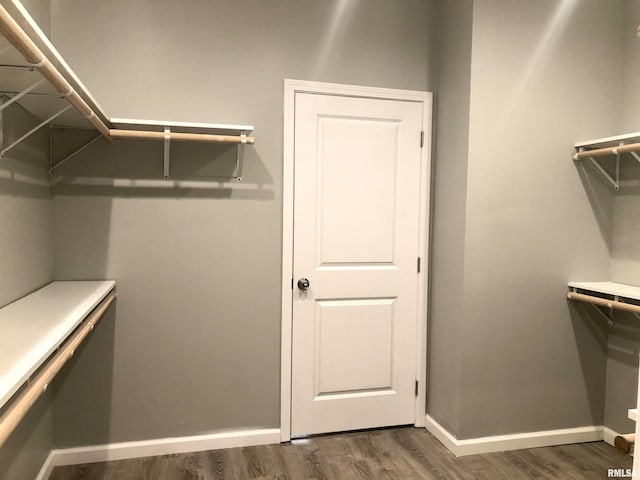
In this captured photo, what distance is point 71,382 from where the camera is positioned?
8.33 feet

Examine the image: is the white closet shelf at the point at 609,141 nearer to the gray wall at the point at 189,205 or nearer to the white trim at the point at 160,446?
the gray wall at the point at 189,205

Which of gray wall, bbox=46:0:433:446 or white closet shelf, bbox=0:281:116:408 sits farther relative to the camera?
gray wall, bbox=46:0:433:446

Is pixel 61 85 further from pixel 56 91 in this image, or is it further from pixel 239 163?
pixel 239 163

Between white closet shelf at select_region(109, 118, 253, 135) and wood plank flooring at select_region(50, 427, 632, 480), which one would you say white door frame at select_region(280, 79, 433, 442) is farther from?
white closet shelf at select_region(109, 118, 253, 135)

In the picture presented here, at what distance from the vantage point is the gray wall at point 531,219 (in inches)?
105

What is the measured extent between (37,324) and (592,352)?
2892 millimetres

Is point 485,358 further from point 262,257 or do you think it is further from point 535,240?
point 262,257

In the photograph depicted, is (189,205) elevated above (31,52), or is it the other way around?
(31,52)

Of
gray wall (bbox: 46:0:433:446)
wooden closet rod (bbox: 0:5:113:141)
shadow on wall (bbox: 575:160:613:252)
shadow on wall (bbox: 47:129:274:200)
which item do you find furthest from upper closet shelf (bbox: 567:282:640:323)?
wooden closet rod (bbox: 0:5:113:141)

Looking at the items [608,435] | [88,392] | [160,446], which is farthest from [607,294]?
[88,392]

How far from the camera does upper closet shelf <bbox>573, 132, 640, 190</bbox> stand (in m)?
2.49

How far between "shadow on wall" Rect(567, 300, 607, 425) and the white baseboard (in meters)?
0.09

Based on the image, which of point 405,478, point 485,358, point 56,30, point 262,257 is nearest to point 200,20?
point 56,30

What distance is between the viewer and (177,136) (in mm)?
2395
